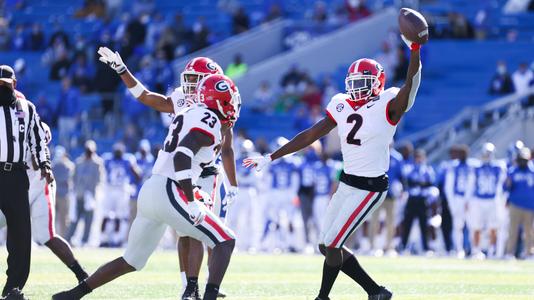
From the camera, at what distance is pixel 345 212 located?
8.72 metres

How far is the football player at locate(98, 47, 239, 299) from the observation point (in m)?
9.07

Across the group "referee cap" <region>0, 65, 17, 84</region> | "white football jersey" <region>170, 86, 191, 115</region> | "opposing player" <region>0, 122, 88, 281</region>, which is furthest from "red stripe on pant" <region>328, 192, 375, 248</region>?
"referee cap" <region>0, 65, 17, 84</region>

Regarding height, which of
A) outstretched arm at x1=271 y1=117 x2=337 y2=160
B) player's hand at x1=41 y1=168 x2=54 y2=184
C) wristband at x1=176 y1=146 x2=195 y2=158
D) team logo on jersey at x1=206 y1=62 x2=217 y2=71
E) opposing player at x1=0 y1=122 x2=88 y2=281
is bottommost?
opposing player at x1=0 y1=122 x2=88 y2=281

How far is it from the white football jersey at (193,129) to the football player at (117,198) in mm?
11815

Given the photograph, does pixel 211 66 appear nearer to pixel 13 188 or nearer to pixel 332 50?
pixel 13 188

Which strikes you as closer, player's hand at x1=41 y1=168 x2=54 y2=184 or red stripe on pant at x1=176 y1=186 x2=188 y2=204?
red stripe on pant at x1=176 y1=186 x2=188 y2=204

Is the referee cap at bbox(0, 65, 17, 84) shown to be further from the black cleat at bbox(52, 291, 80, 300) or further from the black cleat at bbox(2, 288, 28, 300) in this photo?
the black cleat at bbox(52, 291, 80, 300)

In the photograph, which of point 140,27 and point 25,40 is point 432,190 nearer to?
point 140,27

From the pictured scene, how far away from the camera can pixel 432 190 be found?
60.1 feet

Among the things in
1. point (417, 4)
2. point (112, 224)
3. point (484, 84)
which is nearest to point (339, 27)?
point (417, 4)

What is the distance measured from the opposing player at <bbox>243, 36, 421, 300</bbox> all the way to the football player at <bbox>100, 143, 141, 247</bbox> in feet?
37.0

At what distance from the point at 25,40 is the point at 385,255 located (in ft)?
42.8

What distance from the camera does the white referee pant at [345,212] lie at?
8.67m

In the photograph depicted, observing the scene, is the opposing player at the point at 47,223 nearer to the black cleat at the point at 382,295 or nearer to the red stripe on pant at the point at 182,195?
the red stripe on pant at the point at 182,195
